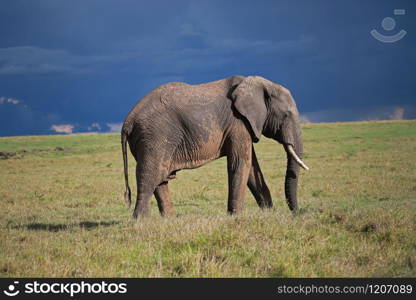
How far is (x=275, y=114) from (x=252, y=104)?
32.7 inches

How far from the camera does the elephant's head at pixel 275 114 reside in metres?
11.3

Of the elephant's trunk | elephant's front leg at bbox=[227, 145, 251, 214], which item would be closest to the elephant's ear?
elephant's front leg at bbox=[227, 145, 251, 214]

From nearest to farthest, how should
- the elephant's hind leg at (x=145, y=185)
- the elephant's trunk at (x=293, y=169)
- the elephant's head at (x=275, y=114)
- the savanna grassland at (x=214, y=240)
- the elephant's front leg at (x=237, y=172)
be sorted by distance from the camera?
the savanna grassland at (x=214, y=240) → the elephant's hind leg at (x=145, y=185) → the elephant's front leg at (x=237, y=172) → the elephant's head at (x=275, y=114) → the elephant's trunk at (x=293, y=169)

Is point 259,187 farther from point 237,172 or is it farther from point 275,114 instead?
point 275,114

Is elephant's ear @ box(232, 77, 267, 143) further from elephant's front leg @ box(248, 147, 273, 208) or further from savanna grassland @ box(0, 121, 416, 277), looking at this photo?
savanna grassland @ box(0, 121, 416, 277)

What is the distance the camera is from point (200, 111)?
11.0m

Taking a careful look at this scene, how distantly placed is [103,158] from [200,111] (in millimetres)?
29491

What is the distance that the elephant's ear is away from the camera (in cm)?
1110

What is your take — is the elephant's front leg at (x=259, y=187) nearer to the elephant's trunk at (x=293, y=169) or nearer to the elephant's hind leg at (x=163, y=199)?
the elephant's trunk at (x=293, y=169)

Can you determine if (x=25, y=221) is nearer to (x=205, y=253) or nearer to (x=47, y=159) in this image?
(x=205, y=253)

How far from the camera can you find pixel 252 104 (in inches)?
444

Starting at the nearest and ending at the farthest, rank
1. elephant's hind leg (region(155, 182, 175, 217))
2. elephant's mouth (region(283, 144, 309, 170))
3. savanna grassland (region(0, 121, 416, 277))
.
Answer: savanna grassland (region(0, 121, 416, 277)), elephant's hind leg (region(155, 182, 175, 217)), elephant's mouth (region(283, 144, 309, 170))

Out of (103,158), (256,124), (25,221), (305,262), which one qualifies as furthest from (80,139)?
(305,262)

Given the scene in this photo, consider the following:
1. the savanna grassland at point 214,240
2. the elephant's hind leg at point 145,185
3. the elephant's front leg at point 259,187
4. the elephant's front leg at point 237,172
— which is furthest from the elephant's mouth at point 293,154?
the elephant's hind leg at point 145,185
